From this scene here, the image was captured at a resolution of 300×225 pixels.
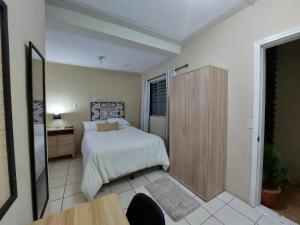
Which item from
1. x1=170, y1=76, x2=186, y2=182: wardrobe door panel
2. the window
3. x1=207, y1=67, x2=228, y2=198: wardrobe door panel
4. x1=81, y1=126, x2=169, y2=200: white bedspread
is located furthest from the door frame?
the window

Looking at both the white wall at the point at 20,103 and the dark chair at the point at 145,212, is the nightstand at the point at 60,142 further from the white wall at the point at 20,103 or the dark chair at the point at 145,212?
the dark chair at the point at 145,212

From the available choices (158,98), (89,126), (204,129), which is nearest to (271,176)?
(204,129)

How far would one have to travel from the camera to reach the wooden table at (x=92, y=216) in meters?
0.89

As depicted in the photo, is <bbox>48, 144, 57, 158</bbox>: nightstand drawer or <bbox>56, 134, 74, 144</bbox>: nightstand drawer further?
<bbox>56, 134, 74, 144</bbox>: nightstand drawer

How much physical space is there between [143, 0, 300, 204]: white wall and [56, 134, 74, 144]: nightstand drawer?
11.4ft

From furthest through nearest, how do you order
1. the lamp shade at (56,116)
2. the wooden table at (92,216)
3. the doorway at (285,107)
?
the lamp shade at (56,116)
the doorway at (285,107)
the wooden table at (92,216)

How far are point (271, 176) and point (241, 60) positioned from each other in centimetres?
163

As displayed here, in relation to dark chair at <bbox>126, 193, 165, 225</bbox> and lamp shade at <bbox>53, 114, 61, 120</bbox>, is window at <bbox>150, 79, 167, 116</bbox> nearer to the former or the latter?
lamp shade at <bbox>53, 114, 61, 120</bbox>

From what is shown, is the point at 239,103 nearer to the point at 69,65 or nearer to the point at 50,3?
the point at 50,3

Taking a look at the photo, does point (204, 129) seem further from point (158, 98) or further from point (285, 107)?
point (158, 98)

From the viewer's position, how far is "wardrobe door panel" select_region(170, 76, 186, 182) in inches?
96.0

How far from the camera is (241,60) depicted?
77.5 inches

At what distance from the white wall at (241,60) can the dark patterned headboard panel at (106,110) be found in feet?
10.2

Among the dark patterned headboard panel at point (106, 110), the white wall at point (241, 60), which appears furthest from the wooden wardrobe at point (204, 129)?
the dark patterned headboard panel at point (106, 110)
